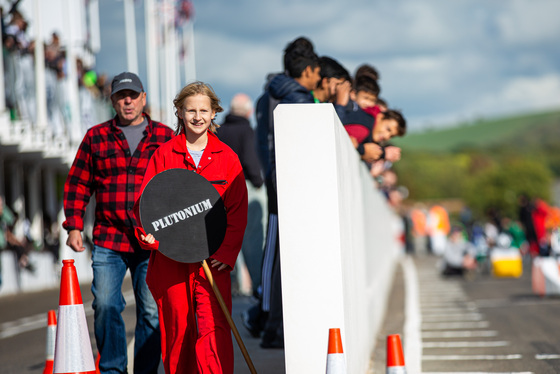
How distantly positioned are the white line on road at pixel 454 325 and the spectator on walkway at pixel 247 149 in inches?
109

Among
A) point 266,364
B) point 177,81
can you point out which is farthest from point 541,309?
point 177,81

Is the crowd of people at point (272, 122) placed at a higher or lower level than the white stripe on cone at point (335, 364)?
higher

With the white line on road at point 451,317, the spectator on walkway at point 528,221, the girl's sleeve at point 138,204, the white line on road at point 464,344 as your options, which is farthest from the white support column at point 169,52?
the girl's sleeve at point 138,204

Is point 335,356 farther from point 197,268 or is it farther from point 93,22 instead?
point 93,22

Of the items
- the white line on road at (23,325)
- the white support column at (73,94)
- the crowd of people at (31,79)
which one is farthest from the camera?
the white support column at (73,94)

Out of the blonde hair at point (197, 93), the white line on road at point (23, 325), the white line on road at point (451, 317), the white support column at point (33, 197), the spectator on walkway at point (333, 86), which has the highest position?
the white support column at point (33, 197)

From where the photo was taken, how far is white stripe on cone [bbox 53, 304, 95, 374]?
197 inches

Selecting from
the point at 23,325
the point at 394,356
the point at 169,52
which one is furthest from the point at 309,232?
the point at 169,52

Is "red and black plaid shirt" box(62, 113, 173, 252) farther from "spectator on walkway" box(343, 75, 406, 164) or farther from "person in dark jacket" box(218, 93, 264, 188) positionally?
"person in dark jacket" box(218, 93, 264, 188)

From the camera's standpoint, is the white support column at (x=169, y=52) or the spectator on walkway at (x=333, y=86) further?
the white support column at (x=169, y=52)

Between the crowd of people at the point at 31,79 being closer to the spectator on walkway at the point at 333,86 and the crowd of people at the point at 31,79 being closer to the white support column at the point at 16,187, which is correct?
the white support column at the point at 16,187

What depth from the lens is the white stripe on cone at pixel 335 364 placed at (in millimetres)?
4461

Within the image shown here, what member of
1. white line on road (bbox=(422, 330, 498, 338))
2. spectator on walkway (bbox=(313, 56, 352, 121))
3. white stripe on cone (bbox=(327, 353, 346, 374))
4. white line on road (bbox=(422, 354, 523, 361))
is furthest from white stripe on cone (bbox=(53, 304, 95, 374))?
white line on road (bbox=(422, 330, 498, 338))

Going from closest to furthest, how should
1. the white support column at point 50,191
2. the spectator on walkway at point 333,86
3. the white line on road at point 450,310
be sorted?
the spectator on walkway at point 333,86 → the white line on road at point 450,310 → the white support column at point 50,191
